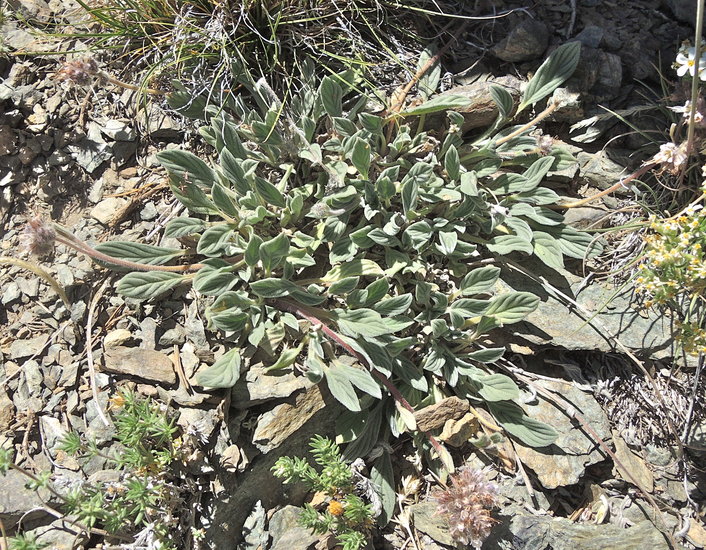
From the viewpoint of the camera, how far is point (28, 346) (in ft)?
10.5

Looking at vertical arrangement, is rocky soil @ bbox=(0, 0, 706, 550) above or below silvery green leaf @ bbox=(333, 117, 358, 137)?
below

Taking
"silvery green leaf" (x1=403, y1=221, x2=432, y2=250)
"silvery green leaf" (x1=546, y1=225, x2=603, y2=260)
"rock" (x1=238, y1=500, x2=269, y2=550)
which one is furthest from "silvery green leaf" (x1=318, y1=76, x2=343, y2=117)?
"rock" (x1=238, y1=500, x2=269, y2=550)

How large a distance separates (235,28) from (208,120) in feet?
1.81

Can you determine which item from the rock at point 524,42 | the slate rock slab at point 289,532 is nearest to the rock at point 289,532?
the slate rock slab at point 289,532

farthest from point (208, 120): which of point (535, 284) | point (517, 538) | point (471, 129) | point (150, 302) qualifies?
point (517, 538)

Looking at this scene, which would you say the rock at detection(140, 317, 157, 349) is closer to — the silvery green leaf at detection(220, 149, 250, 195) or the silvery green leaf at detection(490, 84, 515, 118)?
the silvery green leaf at detection(220, 149, 250, 195)

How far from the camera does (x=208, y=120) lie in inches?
138

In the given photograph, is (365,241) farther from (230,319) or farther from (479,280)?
(230,319)

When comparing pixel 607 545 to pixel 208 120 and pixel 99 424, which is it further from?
pixel 208 120

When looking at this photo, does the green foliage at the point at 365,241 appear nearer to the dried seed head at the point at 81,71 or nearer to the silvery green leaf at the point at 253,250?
the silvery green leaf at the point at 253,250

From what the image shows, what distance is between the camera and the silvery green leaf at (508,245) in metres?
3.20

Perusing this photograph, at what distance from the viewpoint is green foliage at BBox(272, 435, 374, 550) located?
107 inches

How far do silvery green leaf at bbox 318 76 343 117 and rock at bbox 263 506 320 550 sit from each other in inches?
87.0

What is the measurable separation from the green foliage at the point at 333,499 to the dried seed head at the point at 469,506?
1.28ft
